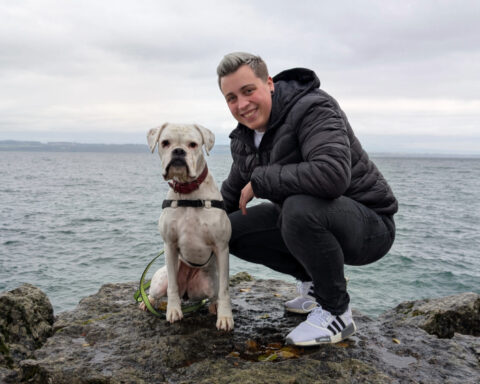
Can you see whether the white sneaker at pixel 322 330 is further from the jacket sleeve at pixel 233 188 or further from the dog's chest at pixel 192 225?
the jacket sleeve at pixel 233 188

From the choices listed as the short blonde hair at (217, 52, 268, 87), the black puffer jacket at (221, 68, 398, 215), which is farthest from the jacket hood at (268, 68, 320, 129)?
the short blonde hair at (217, 52, 268, 87)

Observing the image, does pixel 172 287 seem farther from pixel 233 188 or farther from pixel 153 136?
pixel 153 136

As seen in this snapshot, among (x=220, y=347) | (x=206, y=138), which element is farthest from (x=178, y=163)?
(x=220, y=347)

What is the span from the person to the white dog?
0.40m

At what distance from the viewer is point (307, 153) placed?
354 centimetres

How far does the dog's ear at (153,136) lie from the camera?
428 cm

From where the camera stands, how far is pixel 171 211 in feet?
13.3

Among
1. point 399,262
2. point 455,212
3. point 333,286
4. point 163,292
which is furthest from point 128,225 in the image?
point 455,212

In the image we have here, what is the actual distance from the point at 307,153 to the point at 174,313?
2.03m

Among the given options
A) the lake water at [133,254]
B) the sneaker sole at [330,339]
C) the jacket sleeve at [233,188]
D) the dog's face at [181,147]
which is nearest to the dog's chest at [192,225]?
the dog's face at [181,147]

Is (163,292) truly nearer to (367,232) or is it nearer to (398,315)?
(367,232)

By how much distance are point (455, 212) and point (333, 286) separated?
85.3 feet

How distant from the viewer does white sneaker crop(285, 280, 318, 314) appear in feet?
13.9

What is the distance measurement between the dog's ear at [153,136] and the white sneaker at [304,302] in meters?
2.20
